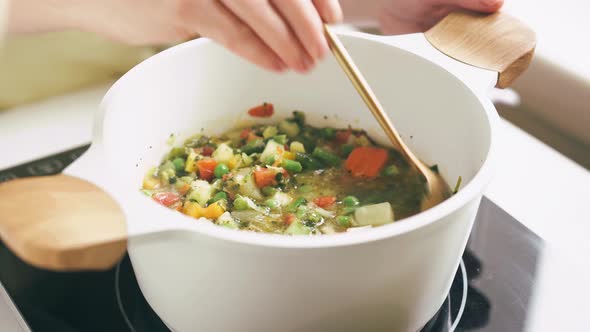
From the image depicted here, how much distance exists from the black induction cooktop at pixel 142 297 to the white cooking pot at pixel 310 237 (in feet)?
0.33

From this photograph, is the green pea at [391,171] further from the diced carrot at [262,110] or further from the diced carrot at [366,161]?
the diced carrot at [262,110]

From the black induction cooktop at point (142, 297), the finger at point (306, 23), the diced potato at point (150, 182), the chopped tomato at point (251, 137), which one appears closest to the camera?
the finger at point (306, 23)

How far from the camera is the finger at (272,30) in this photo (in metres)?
0.75

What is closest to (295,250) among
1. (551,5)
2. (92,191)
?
(92,191)

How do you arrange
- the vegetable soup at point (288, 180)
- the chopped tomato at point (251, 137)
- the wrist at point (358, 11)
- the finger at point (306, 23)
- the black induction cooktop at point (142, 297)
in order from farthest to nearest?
the wrist at point (358, 11)
the chopped tomato at point (251, 137)
the vegetable soup at point (288, 180)
the black induction cooktop at point (142, 297)
the finger at point (306, 23)

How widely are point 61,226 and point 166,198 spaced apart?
17.8 inches

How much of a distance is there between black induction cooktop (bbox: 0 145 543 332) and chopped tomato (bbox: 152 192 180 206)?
0.38 ft

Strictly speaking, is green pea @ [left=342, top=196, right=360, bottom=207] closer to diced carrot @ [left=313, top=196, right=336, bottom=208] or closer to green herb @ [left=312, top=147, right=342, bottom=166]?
diced carrot @ [left=313, top=196, right=336, bottom=208]

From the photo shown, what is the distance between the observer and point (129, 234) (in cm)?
58

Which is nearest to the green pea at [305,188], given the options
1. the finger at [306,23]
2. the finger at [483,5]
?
the finger at [306,23]

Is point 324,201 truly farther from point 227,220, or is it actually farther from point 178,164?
point 178,164

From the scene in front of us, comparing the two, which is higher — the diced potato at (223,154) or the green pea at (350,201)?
the diced potato at (223,154)

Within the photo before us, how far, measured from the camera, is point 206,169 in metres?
1.08

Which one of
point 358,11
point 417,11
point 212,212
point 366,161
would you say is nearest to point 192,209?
point 212,212
